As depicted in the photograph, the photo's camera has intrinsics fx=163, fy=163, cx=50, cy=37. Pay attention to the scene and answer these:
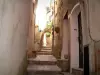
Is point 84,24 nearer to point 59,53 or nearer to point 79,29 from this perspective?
point 79,29

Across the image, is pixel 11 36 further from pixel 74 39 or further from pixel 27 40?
pixel 74 39

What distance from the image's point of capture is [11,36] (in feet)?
7.57

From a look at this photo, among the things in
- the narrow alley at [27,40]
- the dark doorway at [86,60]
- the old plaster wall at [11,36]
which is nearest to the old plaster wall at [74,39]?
the narrow alley at [27,40]

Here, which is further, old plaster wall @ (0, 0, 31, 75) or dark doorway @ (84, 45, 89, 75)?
dark doorway @ (84, 45, 89, 75)

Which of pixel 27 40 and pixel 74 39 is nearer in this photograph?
pixel 27 40

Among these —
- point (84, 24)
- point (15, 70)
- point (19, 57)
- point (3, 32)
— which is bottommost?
point (15, 70)

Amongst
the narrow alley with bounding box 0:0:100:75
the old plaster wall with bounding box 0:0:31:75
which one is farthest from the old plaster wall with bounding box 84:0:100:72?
the old plaster wall with bounding box 0:0:31:75

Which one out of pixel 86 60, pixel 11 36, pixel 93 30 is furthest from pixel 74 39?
pixel 11 36

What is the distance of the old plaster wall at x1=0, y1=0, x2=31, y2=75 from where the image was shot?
7.18ft

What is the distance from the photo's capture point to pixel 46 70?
420cm

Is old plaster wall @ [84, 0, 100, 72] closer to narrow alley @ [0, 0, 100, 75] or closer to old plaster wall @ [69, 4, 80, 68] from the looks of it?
narrow alley @ [0, 0, 100, 75]

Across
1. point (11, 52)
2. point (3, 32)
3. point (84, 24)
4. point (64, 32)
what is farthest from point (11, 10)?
point (64, 32)

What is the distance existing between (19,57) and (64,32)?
3855mm

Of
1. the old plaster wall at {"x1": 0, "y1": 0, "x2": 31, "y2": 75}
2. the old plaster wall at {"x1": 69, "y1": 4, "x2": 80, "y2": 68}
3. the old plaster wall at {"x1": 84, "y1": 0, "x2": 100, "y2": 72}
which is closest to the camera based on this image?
the old plaster wall at {"x1": 0, "y1": 0, "x2": 31, "y2": 75}
